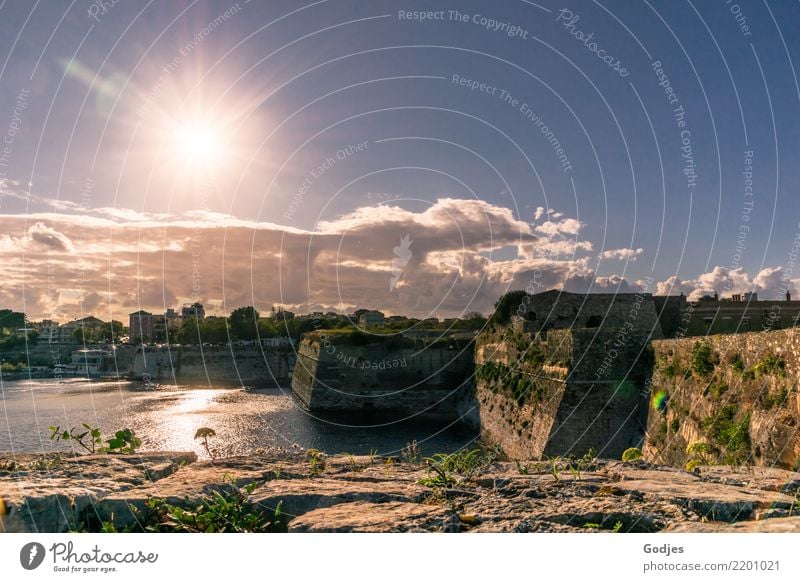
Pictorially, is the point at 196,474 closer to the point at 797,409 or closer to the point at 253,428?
the point at 797,409

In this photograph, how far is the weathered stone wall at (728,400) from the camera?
1105 cm

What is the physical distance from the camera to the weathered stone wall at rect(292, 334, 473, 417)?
4747 cm

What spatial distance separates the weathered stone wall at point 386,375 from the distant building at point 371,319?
33.4 ft

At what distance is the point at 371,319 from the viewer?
6931 cm

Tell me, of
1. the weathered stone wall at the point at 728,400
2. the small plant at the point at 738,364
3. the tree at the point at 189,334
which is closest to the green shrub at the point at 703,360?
the weathered stone wall at the point at 728,400

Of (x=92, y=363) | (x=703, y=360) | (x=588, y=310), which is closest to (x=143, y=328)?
(x=92, y=363)

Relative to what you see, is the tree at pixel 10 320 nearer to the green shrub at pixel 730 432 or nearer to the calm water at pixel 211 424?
the calm water at pixel 211 424

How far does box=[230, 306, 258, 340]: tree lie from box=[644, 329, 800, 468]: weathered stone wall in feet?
259

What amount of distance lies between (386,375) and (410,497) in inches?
1765

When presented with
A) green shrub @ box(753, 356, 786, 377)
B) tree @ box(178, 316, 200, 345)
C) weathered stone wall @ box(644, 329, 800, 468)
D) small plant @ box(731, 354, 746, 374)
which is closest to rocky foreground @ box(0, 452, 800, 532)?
weathered stone wall @ box(644, 329, 800, 468)

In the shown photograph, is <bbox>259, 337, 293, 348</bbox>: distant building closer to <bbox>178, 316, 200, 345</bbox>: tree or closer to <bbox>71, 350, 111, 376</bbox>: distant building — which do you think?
<bbox>178, 316, 200, 345</bbox>: tree

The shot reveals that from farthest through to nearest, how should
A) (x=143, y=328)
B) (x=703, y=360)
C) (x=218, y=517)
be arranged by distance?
(x=143, y=328)
(x=703, y=360)
(x=218, y=517)

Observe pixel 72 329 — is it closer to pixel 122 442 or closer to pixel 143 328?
pixel 143 328
